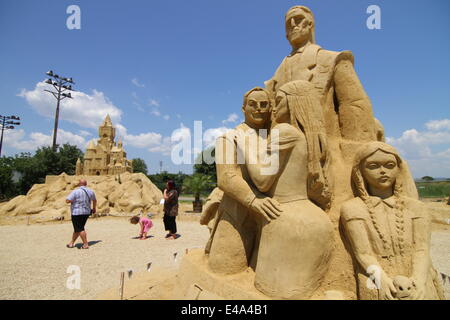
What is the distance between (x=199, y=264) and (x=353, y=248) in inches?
59.3

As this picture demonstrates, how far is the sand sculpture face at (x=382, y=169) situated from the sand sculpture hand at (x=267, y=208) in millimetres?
900

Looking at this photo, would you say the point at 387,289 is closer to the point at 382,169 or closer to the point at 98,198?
the point at 382,169

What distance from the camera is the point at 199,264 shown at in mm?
2658

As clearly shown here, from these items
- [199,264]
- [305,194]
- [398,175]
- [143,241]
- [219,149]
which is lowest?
→ [143,241]

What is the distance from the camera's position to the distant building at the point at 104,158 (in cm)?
2452

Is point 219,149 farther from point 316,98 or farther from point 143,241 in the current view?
point 143,241

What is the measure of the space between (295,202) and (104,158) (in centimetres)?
2602

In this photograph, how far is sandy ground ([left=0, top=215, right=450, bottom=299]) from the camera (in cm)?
413

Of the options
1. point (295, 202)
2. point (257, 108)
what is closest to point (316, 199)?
point (295, 202)

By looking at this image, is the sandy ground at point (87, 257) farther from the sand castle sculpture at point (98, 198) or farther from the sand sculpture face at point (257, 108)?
the sand castle sculpture at point (98, 198)

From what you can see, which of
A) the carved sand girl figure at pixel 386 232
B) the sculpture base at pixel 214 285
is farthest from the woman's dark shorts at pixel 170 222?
the carved sand girl figure at pixel 386 232

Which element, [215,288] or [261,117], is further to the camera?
[261,117]

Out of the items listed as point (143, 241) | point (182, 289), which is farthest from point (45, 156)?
point (182, 289)

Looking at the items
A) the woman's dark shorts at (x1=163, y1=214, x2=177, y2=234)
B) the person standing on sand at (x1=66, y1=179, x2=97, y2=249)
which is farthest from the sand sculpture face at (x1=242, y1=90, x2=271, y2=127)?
the woman's dark shorts at (x1=163, y1=214, x2=177, y2=234)
